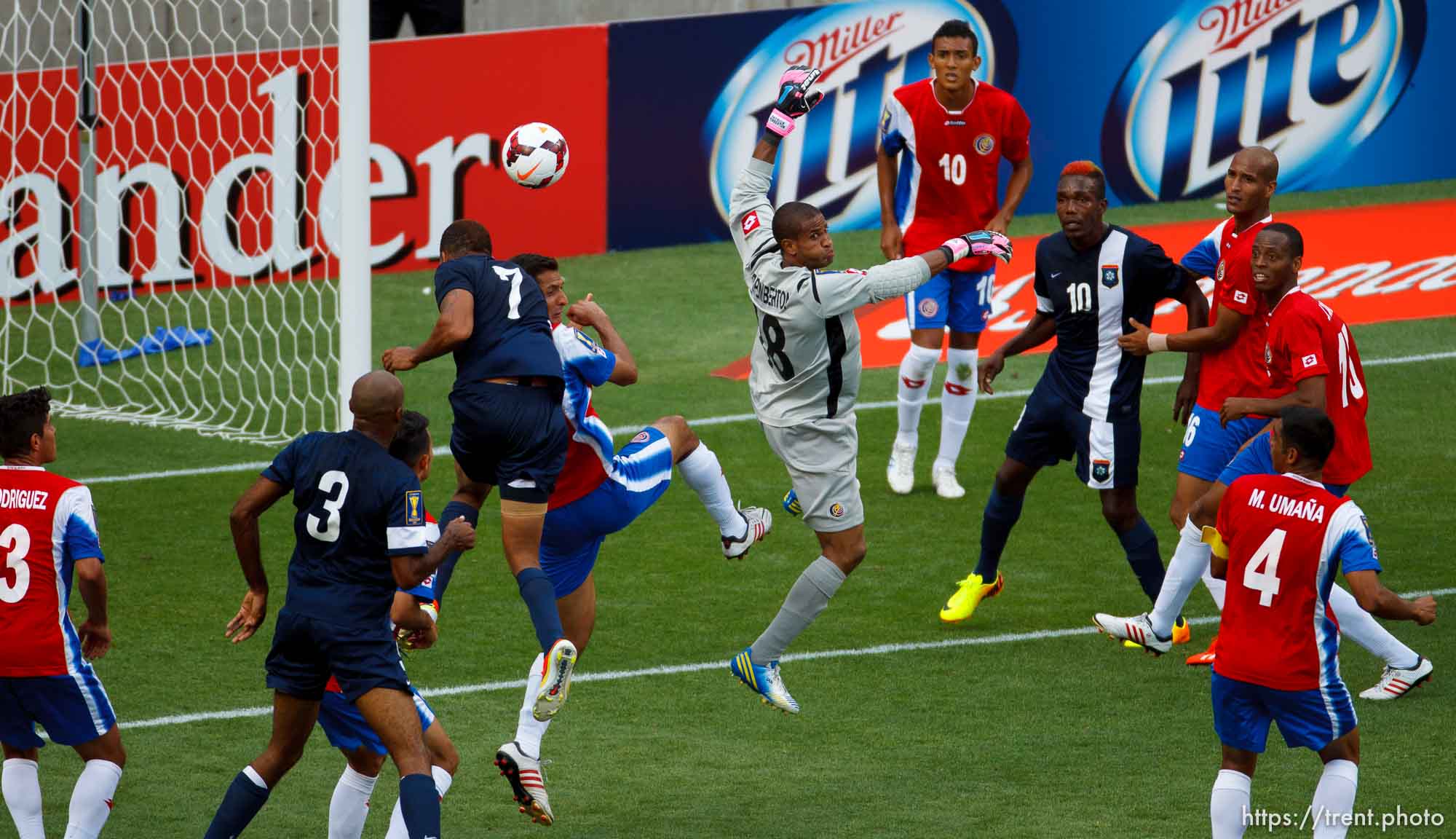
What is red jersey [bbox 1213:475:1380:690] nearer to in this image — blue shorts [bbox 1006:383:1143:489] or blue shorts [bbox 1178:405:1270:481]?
blue shorts [bbox 1178:405:1270:481]

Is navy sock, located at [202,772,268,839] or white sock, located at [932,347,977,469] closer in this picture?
navy sock, located at [202,772,268,839]

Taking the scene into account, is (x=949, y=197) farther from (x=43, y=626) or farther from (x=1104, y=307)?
(x=43, y=626)

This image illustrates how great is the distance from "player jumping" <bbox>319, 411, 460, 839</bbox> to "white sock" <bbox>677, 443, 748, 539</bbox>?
1972mm

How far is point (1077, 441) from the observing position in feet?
28.8

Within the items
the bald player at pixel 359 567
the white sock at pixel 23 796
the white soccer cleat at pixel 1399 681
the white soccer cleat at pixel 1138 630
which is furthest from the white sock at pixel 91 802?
the white soccer cleat at pixel 1399 681

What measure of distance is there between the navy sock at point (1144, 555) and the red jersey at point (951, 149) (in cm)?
313

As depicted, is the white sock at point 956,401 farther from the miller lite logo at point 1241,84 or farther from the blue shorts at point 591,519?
the miller lite logo at point 1241,84

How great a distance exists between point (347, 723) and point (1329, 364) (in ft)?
12.4

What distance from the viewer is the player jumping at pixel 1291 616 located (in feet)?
19.4

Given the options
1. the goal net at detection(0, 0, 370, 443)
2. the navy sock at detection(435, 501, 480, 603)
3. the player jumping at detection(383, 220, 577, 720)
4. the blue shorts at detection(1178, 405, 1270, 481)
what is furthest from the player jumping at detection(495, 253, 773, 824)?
the goal net at detection(0, 0, 370, 443)

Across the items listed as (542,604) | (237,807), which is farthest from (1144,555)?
(237,807)

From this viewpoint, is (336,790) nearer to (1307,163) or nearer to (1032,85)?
(1032,85)

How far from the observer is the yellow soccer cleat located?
920cm

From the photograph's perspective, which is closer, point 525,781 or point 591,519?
point 525,781
